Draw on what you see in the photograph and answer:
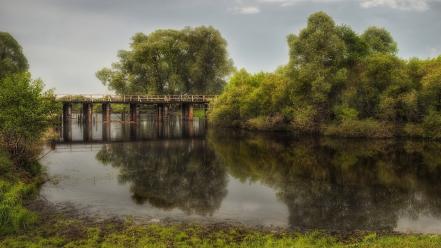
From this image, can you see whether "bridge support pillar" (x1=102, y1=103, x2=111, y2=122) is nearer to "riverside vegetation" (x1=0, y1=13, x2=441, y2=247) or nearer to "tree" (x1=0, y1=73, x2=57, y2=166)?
"riverside vegetation" (x1=0, y1=13, x2=441, y2=247)

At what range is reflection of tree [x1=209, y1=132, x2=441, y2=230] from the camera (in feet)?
60.4

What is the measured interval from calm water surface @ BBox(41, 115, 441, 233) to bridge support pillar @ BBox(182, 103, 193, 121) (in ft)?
130

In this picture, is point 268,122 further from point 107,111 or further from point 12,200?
point 12,200

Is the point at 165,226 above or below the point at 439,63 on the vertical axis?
below

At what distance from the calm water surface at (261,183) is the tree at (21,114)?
312 centimetres

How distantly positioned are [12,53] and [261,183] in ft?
228

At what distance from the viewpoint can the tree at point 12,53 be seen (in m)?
74.0

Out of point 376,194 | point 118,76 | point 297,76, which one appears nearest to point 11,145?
point 376,194

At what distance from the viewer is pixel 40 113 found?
25.3m

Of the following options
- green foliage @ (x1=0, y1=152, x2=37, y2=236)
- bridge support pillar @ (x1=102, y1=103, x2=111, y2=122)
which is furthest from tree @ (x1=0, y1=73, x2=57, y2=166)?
bridge support pillar @ (x1=102, y1=103, x2=111, y2=122)

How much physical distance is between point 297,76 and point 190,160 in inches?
970

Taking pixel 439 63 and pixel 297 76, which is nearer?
pixel 439 63

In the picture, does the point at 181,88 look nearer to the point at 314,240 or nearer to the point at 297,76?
the point at 297,76

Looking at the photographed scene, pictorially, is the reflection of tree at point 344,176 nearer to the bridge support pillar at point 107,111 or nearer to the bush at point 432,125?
the bush at point 432,125
